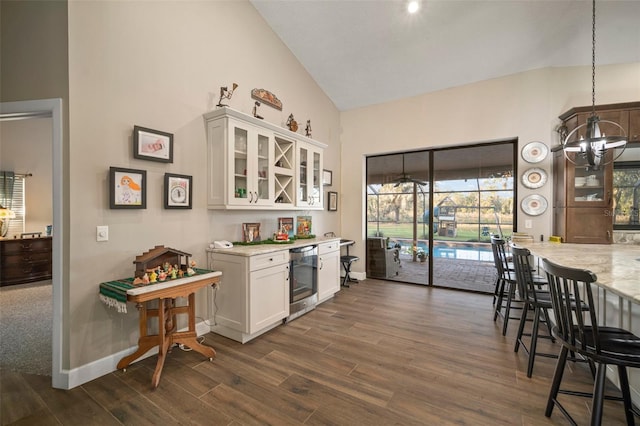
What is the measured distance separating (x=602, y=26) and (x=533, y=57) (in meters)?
0.67

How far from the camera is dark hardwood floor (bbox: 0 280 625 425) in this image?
69.6 inches

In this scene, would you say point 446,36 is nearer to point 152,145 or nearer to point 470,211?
point 470,211

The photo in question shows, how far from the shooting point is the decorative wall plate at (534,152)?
3859 millimetres

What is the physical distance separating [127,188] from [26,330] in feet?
7.40

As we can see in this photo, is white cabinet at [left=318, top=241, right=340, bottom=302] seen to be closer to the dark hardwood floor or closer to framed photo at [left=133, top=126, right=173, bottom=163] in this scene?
the dark hardwood floor

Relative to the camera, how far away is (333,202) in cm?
528

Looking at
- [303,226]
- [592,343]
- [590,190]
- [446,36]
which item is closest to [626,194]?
[590,190]

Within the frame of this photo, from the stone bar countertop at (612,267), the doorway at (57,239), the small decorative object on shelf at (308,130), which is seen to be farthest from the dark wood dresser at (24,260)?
the stone bar countertop at (612,267)

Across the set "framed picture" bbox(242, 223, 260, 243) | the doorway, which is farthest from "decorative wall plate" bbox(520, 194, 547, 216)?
the doorway

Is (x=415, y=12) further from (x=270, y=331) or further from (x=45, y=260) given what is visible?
(x=45, y=260)

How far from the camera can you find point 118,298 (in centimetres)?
203

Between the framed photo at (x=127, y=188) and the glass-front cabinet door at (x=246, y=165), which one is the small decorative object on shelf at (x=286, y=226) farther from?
the framed photo at (x=127, y=188)

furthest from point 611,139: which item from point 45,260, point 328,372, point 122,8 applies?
point 45,260

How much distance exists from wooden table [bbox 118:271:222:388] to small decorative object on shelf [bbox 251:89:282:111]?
2396 millimetres
